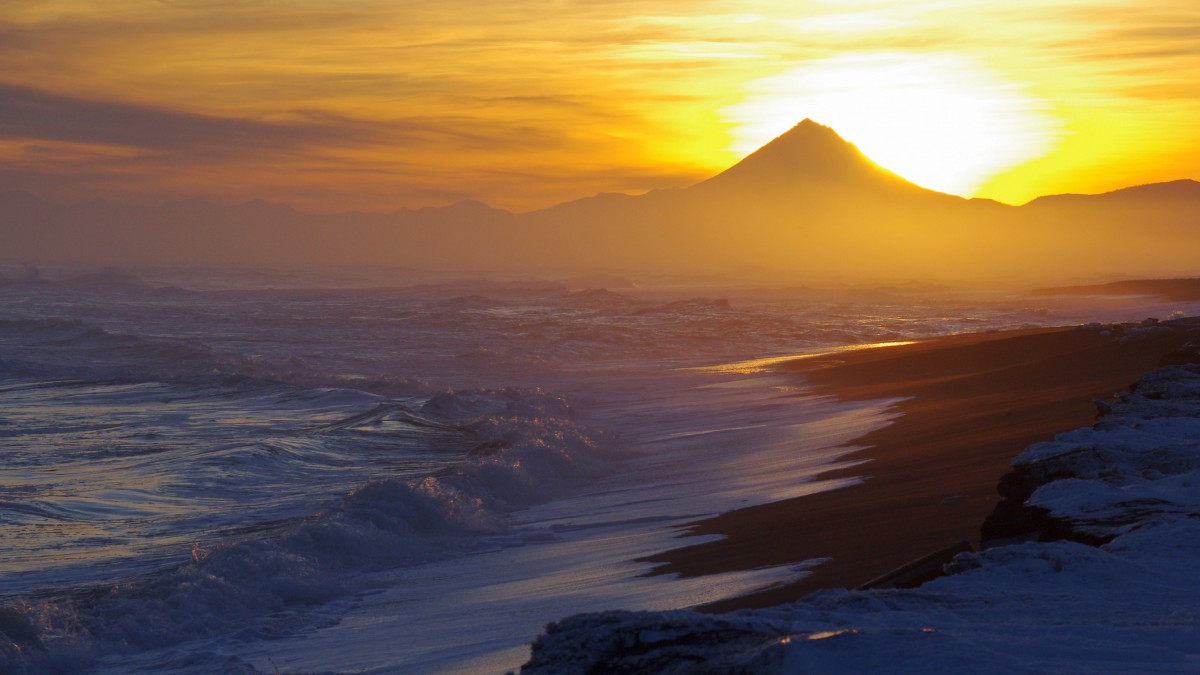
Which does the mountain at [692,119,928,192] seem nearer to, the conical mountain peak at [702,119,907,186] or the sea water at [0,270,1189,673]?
the conical mountain peak at [702,119,907,186]

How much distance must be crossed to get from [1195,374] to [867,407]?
7042mm

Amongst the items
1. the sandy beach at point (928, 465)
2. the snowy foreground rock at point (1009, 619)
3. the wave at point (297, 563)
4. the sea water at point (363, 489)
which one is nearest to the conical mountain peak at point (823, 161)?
the sea water at point (363, 489)

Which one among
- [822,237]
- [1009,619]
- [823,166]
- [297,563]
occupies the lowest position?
[297,563]

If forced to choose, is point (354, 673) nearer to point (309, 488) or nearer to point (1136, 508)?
point (1136, 508)

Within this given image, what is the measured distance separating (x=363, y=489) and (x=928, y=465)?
4874mm

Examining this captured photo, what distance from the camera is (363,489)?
1044 centimetres

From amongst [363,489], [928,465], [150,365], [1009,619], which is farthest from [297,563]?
[150,365]

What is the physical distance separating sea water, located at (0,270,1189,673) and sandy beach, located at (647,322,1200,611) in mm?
366

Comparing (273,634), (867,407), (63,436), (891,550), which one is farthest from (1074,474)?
(63,436)

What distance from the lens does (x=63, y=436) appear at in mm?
15117

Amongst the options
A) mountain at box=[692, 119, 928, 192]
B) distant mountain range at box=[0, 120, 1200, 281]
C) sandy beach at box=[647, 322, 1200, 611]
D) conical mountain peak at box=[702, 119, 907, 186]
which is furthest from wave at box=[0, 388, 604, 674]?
conical mountain peak at box=[702, 119, 907, 186]

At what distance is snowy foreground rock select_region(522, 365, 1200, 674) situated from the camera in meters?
3.05

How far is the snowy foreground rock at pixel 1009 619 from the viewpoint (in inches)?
120

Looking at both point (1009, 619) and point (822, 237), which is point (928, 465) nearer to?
point (1009, 619)
